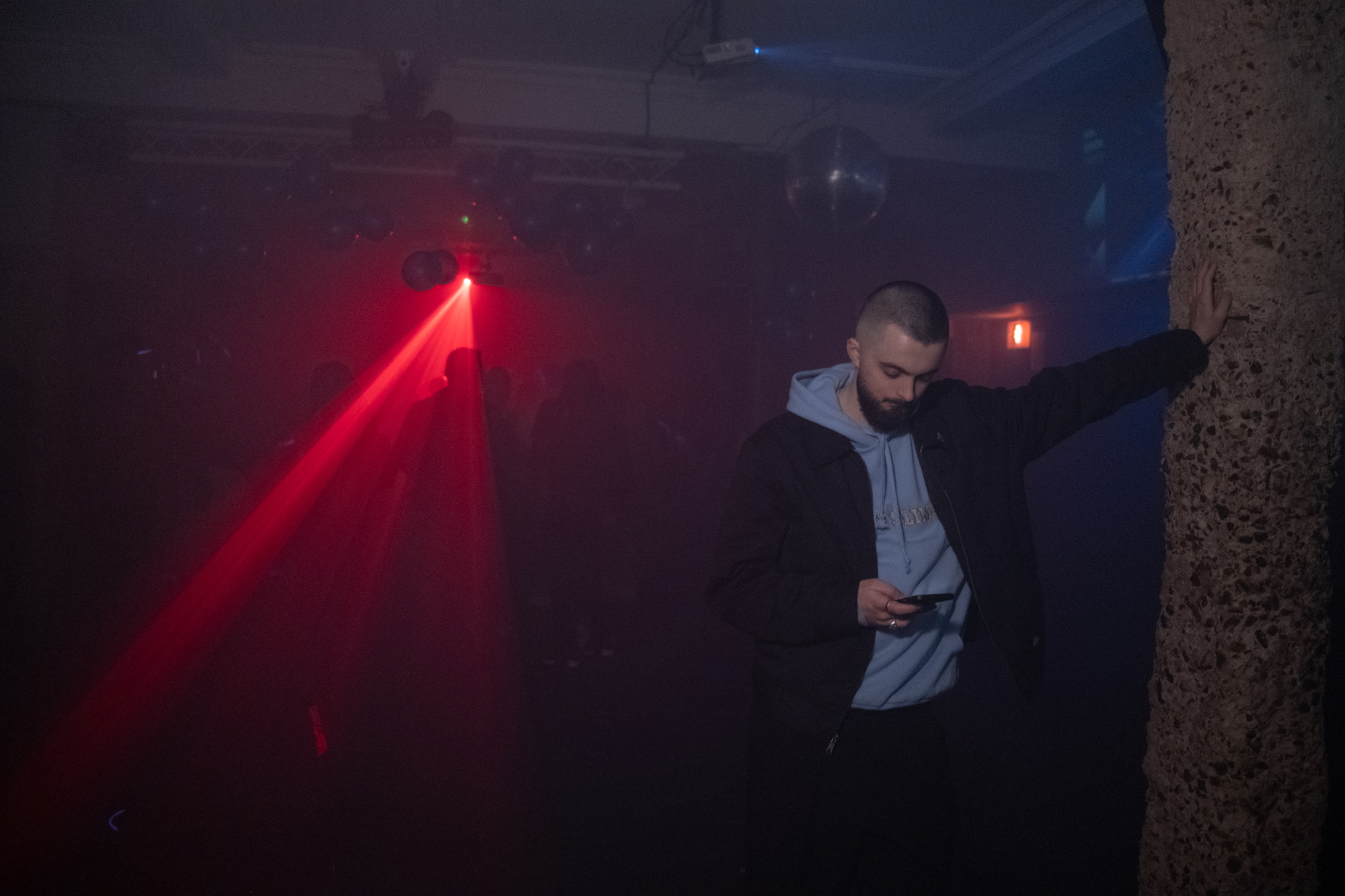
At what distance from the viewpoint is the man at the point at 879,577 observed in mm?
1513

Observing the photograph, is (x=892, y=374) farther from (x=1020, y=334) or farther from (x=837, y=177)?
(x=1020, y=334)

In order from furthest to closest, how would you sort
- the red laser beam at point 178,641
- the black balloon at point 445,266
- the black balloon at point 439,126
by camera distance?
the black balloon at point 445,266 < the black balloon at point 439,126 < the red laser beam at point 178,641

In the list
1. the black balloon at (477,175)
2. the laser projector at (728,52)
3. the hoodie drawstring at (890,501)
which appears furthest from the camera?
the black balloon at (477,175)

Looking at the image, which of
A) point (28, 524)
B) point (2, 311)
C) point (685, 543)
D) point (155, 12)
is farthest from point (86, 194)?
point (685, 543)

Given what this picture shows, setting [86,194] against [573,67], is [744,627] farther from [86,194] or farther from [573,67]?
[86,194]

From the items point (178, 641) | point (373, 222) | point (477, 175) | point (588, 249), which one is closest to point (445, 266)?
point (373, 222)

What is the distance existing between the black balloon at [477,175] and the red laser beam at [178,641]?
1.65 meters

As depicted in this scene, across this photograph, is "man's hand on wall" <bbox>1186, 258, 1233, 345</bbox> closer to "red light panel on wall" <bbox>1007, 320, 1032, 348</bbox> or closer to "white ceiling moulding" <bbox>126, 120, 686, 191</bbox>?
"white ceiling moulding" <bbox>126, 120, 686, 191</bbox>

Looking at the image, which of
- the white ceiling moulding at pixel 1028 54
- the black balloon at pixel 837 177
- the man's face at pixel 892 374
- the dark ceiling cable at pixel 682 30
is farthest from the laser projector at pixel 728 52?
the man's face at pixel 892 374

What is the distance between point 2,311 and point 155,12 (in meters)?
2.49

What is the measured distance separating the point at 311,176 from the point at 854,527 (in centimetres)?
516

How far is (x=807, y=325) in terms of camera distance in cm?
696

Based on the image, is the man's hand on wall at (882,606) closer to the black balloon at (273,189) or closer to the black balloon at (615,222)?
the black balloon at (615,222)

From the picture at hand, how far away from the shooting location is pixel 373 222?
18.4ft
